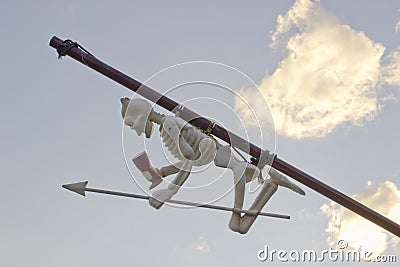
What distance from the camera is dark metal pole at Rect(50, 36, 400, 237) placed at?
21.5 ft

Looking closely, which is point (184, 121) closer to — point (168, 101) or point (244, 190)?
point (168, 101)

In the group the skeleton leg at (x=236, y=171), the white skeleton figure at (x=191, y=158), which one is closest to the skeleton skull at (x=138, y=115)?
the white skeleton figure at (x=191, y=158)

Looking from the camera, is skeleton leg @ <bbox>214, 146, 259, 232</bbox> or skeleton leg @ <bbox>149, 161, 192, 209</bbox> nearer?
skeleton leg @ <bbox>149, 161, 192, 209</bbox>

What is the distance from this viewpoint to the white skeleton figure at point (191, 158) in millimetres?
6250

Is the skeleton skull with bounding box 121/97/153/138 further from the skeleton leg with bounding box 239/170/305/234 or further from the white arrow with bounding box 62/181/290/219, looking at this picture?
the skeleton leg with bounding box 239/170/305/234

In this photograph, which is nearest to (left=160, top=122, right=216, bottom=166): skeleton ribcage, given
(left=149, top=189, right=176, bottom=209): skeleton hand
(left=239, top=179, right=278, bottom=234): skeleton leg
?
(left=149, top=189, right=176, bottom=209): skeleton hand

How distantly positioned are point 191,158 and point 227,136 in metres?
0.50

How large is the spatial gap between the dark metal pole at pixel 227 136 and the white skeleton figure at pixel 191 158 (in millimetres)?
138

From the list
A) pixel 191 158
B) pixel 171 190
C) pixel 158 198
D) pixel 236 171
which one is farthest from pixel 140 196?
pixel 236 171

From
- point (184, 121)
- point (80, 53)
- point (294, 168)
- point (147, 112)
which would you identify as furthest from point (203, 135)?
point (80, 53)

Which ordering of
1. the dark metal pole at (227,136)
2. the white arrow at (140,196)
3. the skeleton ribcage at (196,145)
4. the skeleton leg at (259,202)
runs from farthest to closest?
the dark metal pole at (227,136) < the skeleton ribcage at (196,145) < the skeleton leg at (259,202) < the white arrow at (140,196)

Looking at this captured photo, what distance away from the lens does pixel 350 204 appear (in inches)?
264

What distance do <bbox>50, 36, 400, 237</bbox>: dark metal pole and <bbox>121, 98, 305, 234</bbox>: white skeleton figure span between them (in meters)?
0.14

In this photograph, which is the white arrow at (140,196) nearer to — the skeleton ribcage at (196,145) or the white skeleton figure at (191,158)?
the white skeleton figure at (191,158)
